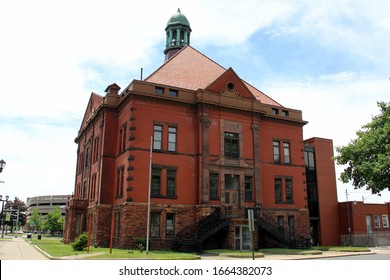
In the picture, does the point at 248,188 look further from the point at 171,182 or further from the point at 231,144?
the point at 171,182

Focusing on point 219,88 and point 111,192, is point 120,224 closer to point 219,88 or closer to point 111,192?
point 111,192

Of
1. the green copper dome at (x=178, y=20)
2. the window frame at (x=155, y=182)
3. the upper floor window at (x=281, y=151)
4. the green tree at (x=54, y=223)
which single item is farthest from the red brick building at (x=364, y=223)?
the green tree at (x=54, y=223)

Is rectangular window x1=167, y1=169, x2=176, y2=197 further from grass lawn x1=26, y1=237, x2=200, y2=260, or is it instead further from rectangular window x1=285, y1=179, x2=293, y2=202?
rectangular window x1=285, y1=179, x2=293, y2=202

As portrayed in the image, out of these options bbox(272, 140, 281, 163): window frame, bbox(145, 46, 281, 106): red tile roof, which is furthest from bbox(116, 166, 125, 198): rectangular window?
bbox(272, 140, 281, 163): window frame

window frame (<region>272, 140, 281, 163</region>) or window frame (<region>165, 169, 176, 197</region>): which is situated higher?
window frame (<region>272, 140, 281, 163</region>)

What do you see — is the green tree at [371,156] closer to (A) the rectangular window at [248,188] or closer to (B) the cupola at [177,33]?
(A) the rectangular window at [248,188]

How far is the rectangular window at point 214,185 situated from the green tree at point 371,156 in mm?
11266

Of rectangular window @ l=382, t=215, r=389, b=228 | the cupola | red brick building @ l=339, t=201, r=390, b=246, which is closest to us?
red brick building @ l=339, t=201, r=390, b=246

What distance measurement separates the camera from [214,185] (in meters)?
34.2

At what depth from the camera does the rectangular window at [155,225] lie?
31.4 metres

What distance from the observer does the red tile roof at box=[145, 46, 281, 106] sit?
37188mm

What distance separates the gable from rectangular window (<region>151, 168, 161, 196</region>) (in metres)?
9.43
